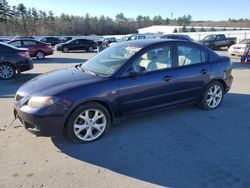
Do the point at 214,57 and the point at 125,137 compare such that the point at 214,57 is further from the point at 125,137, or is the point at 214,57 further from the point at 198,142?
the point at 125,137

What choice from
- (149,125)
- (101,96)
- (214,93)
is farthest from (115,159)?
(214,93)

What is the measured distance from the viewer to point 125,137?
4.50 m

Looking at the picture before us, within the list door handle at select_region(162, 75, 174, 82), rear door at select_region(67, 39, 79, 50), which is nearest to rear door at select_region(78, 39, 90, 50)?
rear door at select_region(67, 39, 79, 50)

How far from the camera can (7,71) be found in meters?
10.1

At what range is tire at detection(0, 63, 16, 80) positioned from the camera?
1004 cm

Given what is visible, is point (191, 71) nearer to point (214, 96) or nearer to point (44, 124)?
point (214, 96)

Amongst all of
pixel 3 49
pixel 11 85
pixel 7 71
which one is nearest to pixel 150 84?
pixel 11 85

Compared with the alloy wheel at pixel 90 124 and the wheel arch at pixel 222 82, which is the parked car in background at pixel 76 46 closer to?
the wheel arch at pixel 222 82

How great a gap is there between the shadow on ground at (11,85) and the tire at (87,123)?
4.05m

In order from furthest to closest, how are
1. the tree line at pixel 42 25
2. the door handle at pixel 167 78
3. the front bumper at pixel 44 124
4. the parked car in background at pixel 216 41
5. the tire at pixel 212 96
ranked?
the tree line at pixel 42 25
the parked car in background at pixel 216 41
the tire at pixel 212 96
the door handle at pixel 167 78
the front bumper at pixel 44 124

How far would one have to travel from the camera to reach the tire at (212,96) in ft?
18.7

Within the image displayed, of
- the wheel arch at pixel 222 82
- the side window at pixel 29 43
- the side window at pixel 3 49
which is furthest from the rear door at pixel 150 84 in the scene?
the side window at pixel 29 43

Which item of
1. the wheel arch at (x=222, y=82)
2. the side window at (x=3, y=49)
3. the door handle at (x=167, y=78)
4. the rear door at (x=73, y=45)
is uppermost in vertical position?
the rear door at (x=73, y=45)

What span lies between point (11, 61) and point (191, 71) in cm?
746
